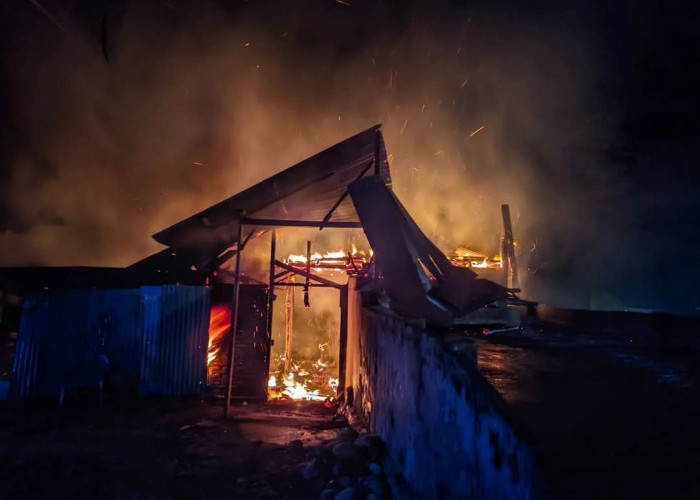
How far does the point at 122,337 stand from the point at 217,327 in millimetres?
2295

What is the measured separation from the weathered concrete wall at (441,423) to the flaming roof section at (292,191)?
307 cm

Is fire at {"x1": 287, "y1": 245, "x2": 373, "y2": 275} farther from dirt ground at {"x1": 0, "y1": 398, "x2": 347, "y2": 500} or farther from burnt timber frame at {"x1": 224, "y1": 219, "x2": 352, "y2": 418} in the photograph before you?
dirt ground at {"x1": 0, "y1": 398, "x2": 347, "y2": 500}

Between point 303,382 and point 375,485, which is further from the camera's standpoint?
point 303,382

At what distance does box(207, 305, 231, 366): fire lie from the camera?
32.3ft

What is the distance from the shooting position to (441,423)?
318cm

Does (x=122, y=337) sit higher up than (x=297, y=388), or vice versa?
(x=122, y=337)

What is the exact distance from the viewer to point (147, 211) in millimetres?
17500

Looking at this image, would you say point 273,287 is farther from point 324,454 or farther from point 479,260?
point 479,260

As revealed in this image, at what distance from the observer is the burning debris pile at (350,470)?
178 inches

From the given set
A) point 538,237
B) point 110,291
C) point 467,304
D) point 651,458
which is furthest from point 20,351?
point 538,237

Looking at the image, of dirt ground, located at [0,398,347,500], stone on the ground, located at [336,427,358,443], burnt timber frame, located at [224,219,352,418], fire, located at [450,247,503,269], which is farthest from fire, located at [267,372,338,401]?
fire, located at [450,247,503,269]

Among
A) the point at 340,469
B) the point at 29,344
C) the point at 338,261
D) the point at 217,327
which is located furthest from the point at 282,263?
the point at 338,261

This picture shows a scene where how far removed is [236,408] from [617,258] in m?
25.0

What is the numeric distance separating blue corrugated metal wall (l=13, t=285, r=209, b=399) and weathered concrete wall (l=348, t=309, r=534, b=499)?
590 cm
